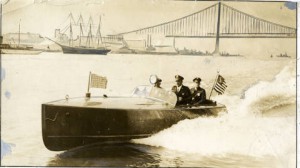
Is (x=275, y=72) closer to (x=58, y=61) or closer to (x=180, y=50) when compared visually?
(x=180, y=50)

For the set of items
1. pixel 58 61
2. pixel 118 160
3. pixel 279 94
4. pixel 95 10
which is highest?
pixel 95 10

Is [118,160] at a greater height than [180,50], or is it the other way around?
[180,50]

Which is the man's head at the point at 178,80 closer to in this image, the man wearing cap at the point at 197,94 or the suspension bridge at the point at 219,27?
the man wearing cap at the point at 197,94

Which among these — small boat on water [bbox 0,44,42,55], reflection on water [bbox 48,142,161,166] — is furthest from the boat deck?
small boat on water [bbox 0,44,42,55]

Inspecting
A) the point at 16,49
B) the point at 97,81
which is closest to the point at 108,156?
the point at 97,81

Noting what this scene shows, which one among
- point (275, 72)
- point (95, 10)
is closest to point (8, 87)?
point (95, 10)

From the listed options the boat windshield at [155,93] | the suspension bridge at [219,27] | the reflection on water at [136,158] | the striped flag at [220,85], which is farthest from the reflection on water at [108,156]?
the suspension bridge at [219,27]
